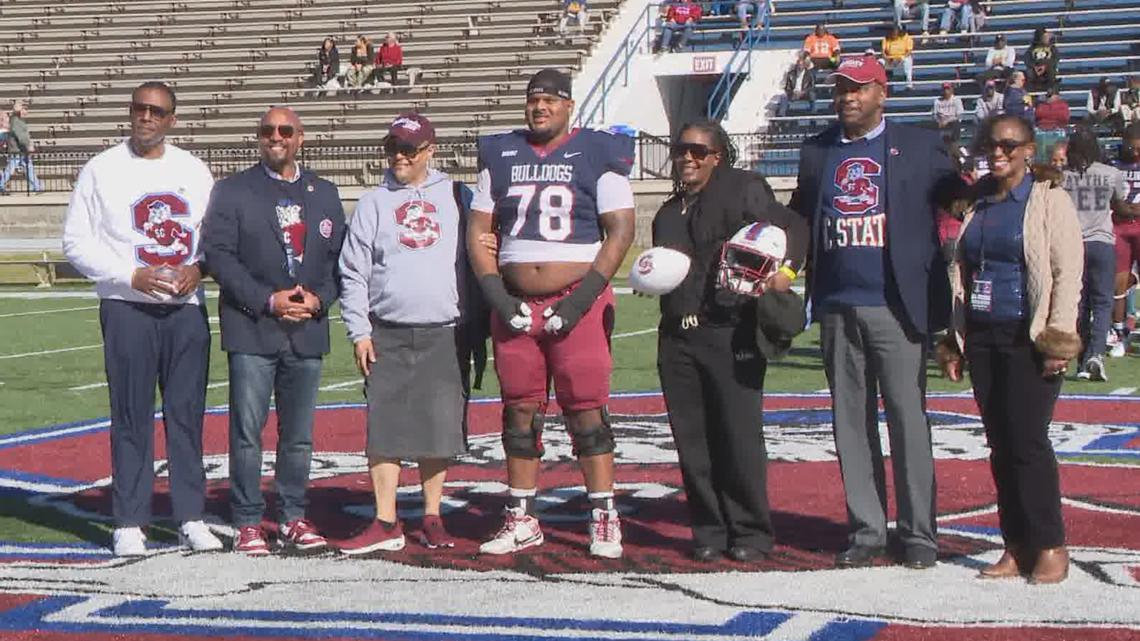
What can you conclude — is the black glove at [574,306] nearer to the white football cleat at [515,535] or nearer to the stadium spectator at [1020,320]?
the white football cleat at [515,535]

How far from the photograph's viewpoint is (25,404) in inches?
512

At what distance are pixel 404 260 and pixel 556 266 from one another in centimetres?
65

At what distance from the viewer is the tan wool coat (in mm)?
6492

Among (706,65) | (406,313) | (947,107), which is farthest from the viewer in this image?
(706,65)

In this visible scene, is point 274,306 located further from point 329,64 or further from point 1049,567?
point 329,64

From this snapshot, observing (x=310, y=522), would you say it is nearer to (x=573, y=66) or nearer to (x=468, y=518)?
(x=468, y=518)

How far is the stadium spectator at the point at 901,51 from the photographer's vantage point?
107 ft

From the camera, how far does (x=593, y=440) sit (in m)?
7.30

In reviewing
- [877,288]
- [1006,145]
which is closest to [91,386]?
[877,288]

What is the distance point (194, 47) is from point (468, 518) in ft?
109

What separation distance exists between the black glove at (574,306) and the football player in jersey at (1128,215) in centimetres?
755

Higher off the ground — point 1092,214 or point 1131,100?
point 1131,100

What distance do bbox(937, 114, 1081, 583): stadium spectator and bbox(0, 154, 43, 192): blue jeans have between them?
94.3 feet

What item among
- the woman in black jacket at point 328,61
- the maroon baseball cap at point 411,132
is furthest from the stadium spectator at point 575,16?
the maroon baseball cap at point 411,132
